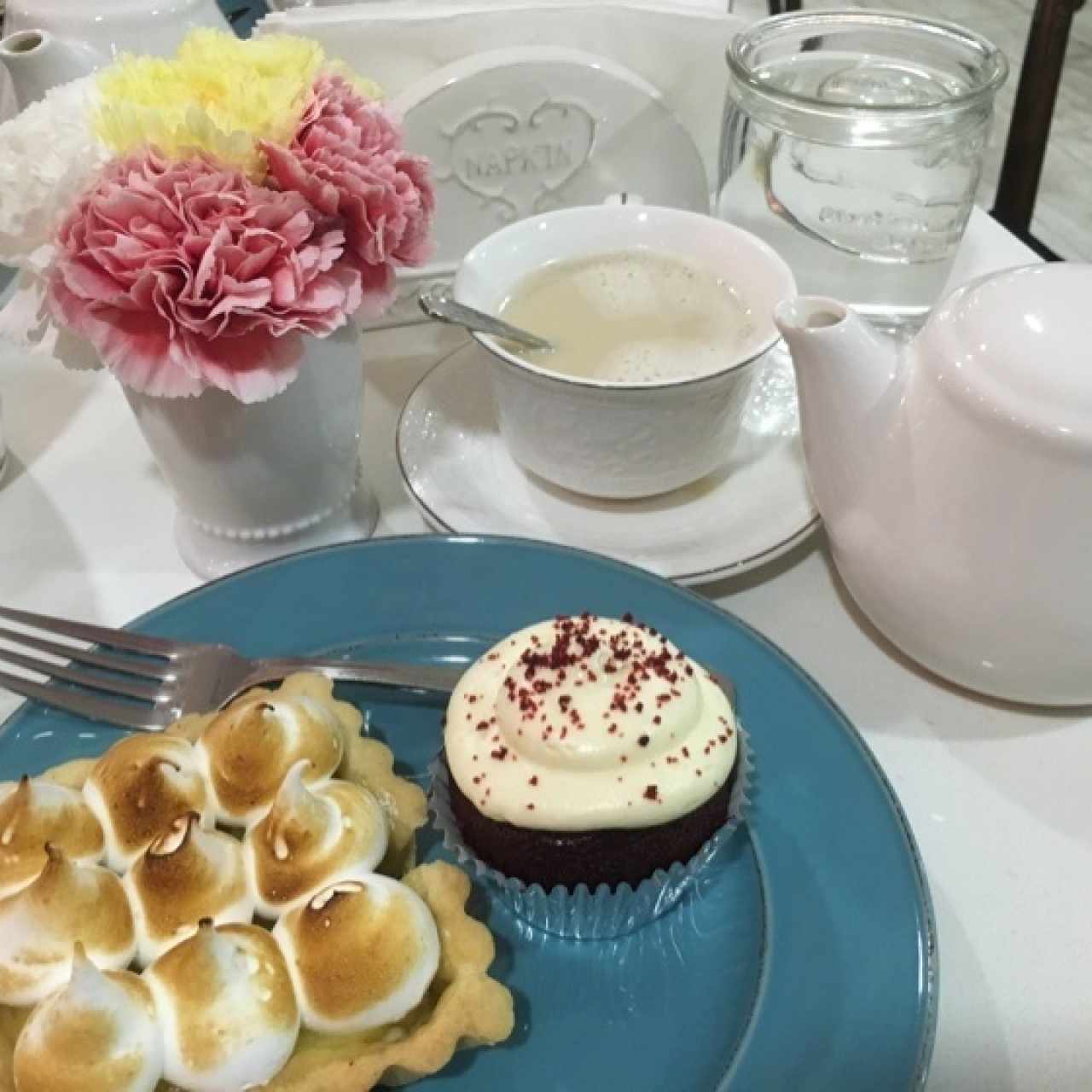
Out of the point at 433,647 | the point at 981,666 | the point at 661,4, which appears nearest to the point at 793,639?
the point at 981,666

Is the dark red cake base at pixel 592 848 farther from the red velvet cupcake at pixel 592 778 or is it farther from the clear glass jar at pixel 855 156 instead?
the clear glass jar at pixel 855 156

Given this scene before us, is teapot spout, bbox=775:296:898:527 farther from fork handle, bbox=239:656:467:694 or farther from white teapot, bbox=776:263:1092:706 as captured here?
fork handle, bbox=239:656:467:694

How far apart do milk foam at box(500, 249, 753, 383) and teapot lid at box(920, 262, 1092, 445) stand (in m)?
0.22

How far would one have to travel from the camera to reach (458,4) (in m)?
1.04

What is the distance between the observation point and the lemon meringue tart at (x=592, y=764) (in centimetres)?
63

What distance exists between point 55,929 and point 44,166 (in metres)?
0.48

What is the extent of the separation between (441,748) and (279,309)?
1.02ft

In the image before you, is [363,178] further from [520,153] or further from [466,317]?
[520,153]

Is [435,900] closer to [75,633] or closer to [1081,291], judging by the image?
[75,633]

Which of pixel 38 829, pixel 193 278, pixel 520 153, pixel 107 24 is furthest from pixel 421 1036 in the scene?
pixel 107 24

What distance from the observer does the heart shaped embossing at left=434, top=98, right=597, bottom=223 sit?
3.38ft

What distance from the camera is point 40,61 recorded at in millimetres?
911

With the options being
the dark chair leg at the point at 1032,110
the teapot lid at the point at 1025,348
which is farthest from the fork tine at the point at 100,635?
the dark chair leg at the point at 1032,110

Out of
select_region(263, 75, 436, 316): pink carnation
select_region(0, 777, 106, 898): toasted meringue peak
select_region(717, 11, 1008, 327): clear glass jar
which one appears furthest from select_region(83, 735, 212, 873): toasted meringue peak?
select_region(717, 11, 1008, 327): clear glass jar
